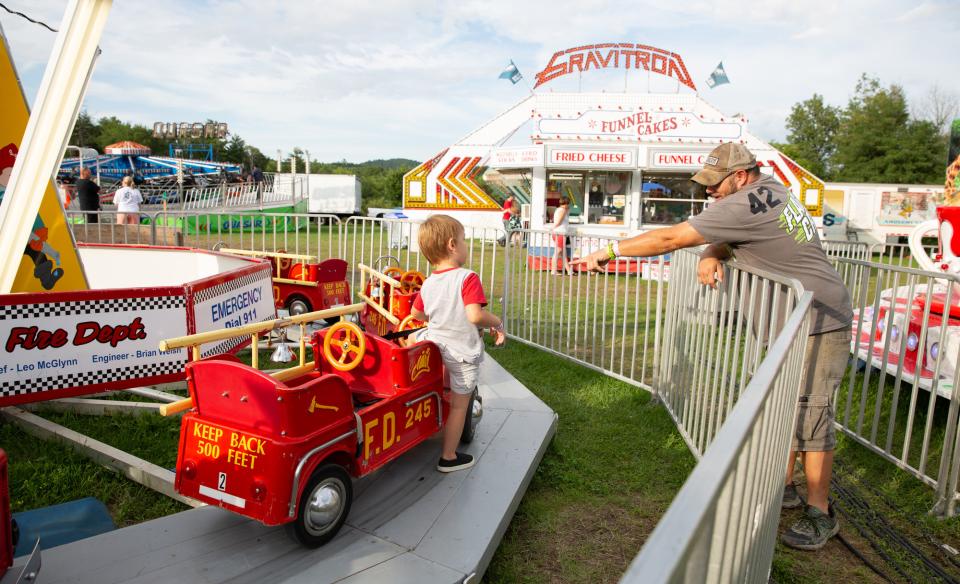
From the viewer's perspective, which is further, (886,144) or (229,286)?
(886,144)

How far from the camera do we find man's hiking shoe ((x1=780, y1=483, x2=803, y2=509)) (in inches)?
151

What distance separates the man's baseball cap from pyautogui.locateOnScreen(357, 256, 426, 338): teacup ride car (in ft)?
11.2

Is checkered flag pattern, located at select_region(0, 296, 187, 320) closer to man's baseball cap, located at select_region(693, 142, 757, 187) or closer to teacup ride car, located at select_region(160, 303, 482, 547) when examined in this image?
teacup ride car, located at select_region(160, 303, 482, 547)

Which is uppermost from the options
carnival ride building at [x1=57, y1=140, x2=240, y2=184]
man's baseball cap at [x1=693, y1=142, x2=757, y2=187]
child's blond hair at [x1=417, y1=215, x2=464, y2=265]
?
carnival ride building at [x1=57, y1=140, x2=240, y2=184]

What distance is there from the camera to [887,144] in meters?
47.5

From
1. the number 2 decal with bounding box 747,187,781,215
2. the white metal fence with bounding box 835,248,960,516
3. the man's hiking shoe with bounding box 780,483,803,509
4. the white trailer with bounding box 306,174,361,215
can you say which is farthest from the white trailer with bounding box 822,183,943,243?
the number 2 decal with bounding box 747,187,781,215

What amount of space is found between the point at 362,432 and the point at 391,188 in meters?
52.4

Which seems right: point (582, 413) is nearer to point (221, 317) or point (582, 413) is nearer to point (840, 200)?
point (221, 317)

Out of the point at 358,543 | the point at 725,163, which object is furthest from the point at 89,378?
the point at 725,163

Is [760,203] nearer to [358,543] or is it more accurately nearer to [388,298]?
[358,543]

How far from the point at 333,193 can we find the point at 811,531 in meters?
31.0

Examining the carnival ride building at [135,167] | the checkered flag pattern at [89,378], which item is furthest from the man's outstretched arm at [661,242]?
the carnival ride building at [135,167]

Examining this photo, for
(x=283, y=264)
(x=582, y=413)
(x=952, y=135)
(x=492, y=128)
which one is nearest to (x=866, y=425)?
(x=582, y=413)

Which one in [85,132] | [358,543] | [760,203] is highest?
[85,132]
